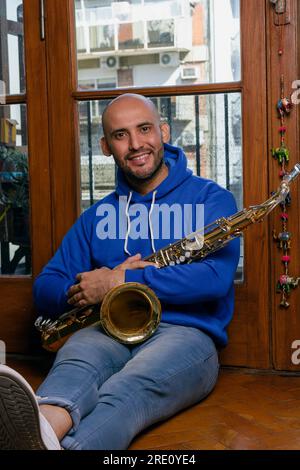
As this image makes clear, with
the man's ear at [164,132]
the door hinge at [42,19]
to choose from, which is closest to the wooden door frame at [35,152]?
the door hinge at [42,19]

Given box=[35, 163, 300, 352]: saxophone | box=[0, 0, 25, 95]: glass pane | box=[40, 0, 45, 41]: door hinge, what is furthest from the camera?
box=[0, 0, 25, 95]: glass pane

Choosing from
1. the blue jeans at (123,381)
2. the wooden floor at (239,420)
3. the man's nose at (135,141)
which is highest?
the man's nose at (135,141)

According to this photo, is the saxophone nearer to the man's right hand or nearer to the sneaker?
the man's right hand

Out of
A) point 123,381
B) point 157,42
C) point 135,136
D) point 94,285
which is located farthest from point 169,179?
point 123,381

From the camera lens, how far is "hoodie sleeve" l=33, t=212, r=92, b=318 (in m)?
2.51

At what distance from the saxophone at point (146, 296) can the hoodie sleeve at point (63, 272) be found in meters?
0.06

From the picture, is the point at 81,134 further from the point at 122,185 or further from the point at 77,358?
the point at 77,358

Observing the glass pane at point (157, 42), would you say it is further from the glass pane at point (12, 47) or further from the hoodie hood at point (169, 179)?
the hoodie hood at point (169, 179)

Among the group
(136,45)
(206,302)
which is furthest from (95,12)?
(206,302)

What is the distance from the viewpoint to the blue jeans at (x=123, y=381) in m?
1.84

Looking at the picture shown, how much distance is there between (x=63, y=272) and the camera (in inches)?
102

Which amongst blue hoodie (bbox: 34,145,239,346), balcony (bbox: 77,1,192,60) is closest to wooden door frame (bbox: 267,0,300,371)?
blue hoodie (bbox: 34,145,239,346)

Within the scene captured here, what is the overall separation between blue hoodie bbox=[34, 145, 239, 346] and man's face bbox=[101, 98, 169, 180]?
95 mm
